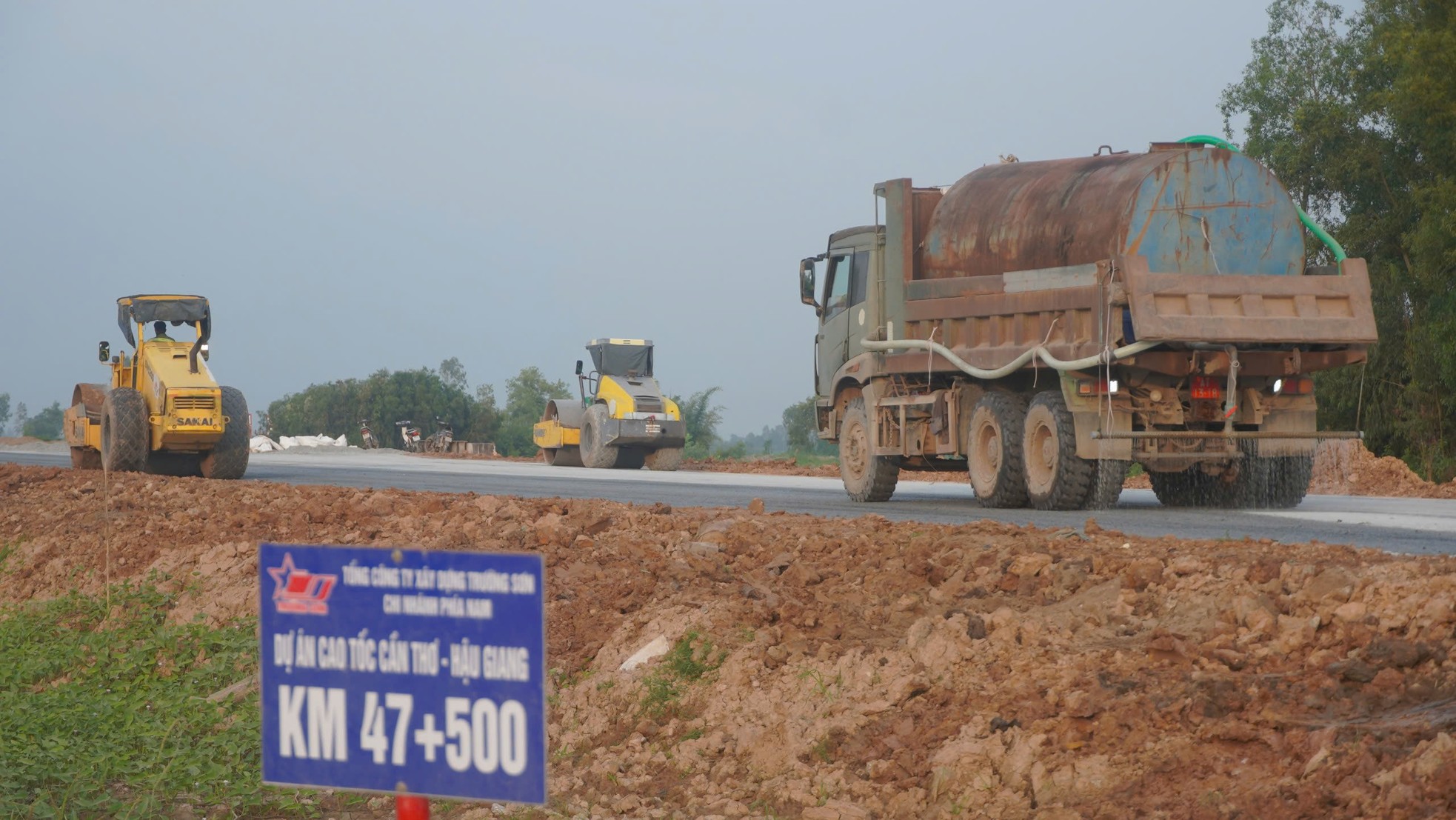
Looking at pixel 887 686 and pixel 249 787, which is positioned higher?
pixel 887 686

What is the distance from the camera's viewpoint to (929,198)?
1691cm

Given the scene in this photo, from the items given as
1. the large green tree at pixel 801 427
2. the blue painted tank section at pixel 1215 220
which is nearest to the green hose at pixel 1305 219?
the blue painted tank section at pixel 1215 220

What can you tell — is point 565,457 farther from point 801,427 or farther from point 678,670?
point 801,427

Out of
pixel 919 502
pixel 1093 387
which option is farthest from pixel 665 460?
pixel 1093 387

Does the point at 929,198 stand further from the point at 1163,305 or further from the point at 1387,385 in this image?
the point at 1387,385

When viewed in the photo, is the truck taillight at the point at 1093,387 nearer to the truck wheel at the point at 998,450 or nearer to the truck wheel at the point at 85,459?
the truck wheel at the point at 998,450

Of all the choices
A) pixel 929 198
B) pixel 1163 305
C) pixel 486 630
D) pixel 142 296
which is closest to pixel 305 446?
pixel 142 296

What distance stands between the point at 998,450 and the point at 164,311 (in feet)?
44.2

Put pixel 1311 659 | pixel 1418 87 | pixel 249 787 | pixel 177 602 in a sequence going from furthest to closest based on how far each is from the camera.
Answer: pixel 1418 87, pixel 177 602, pixel 249 787, pixel 1311 659

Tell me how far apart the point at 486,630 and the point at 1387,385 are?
104ft

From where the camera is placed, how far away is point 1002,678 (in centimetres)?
623

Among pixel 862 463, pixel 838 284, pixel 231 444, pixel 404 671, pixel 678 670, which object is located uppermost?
pixel 838 284

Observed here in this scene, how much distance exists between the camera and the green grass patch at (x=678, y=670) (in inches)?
285

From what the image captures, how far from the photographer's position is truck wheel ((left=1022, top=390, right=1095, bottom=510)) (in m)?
14.4
